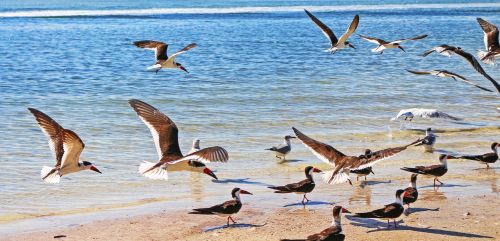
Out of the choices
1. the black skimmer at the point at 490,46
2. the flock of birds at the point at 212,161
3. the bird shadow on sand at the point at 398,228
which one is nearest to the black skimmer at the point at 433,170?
the flock of birds at the point at 212,161

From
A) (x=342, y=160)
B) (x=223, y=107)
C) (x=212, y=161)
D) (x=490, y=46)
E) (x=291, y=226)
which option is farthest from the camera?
(x=223, y=107)

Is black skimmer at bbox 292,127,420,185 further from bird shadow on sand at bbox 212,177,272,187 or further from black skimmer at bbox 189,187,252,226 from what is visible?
bird shadow on sand at bbox 212,177,272,187

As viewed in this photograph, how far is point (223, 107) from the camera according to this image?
Answer: 21859 mm

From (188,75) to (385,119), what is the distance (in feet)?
33.5

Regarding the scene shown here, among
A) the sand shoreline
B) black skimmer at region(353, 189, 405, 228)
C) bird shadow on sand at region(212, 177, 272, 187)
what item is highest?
black skimmer at region(353, 189, 405, 228)

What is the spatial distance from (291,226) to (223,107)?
11349mm

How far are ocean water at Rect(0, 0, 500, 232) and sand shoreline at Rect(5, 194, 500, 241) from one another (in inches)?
36.2

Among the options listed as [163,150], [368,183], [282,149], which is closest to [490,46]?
[282,149]

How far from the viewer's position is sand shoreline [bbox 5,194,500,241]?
10211 millimetres

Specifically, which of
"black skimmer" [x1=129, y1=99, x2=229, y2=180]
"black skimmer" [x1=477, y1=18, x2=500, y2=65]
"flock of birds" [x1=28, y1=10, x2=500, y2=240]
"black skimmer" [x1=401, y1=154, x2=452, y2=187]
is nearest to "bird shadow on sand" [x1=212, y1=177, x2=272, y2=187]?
"flock of birds" [x1=28, y1=10, x2=500, y2=240]

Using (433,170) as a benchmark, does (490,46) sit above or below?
above

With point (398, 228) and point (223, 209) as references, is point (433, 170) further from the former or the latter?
point (223, 209)

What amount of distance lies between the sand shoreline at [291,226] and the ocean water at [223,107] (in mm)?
921

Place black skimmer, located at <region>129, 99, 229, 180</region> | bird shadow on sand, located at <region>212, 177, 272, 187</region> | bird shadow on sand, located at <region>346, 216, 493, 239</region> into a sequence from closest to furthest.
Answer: bird shadow on sand, located at <region>346, 216, 493, 239</region> → black skimmer, located at <region>129, 99, 229, 180</region> → bird shadow on sand, located at <region>212, 177, 272, 187</region>
